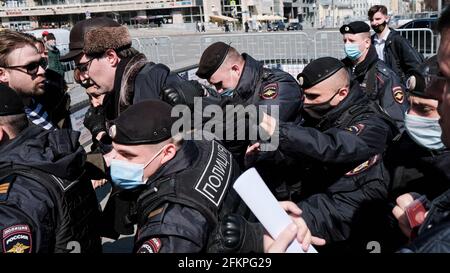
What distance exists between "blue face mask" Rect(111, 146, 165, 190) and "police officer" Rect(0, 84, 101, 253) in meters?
0.23

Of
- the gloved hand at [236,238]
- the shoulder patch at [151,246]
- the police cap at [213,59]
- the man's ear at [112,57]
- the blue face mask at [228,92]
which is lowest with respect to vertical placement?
the shoulder patch at [151,246]

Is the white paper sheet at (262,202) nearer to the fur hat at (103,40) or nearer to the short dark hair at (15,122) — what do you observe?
the short dark hair at (15,122)

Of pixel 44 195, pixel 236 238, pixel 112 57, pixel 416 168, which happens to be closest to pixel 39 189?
pixel 44 195

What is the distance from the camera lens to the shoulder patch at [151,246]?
65.3 inches

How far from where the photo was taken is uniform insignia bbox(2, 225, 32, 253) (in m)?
1.87

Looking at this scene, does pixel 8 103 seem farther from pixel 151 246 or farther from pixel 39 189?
pixel 151 246

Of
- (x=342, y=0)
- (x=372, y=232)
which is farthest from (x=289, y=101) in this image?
(x=342, y=0)

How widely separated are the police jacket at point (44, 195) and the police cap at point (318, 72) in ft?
5.10

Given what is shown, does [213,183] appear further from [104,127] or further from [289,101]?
[104,127]

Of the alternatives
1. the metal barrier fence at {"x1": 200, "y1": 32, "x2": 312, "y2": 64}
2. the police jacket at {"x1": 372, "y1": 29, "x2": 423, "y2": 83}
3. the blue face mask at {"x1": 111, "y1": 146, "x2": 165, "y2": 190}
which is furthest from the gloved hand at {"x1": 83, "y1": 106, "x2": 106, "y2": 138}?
the metal barrier fence at {"x1": 200, "y1": 32, "x2": 312, "y2": 64}

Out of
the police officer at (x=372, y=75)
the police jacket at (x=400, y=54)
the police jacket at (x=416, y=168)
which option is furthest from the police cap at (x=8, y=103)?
the police jacket at (x=400, y=54)

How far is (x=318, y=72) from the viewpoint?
2.99 m

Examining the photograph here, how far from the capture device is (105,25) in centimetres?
303
